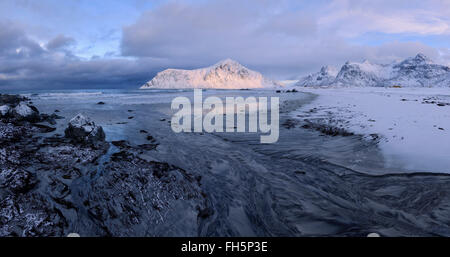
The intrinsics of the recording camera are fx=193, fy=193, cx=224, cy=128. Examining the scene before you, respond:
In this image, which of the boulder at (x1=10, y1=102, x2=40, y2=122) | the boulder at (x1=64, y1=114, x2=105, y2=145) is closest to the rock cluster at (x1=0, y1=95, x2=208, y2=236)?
the boulder at (x1=64, y1=114, x2=105, y2=145)

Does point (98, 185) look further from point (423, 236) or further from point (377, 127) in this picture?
point (377, 127)

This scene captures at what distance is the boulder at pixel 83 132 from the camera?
7.38 m

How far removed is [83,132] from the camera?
24.5 feet

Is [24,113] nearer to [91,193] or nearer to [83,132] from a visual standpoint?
[83,132]

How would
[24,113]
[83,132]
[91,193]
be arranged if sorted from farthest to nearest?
[24,113] < [83,132] < [91,193]

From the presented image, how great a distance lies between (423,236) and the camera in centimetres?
316

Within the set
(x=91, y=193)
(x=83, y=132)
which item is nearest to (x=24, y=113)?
(x=83, y=132)

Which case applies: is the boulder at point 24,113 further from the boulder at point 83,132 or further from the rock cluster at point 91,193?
the boulder at point 83,132

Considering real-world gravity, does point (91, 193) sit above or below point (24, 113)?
below

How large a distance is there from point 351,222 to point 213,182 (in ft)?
10.1

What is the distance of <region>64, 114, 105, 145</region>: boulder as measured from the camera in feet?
24.2

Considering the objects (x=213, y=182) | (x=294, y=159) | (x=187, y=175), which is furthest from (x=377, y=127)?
(x=187, y=175)

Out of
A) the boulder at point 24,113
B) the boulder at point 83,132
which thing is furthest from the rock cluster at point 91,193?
the boulder at point 24,113
